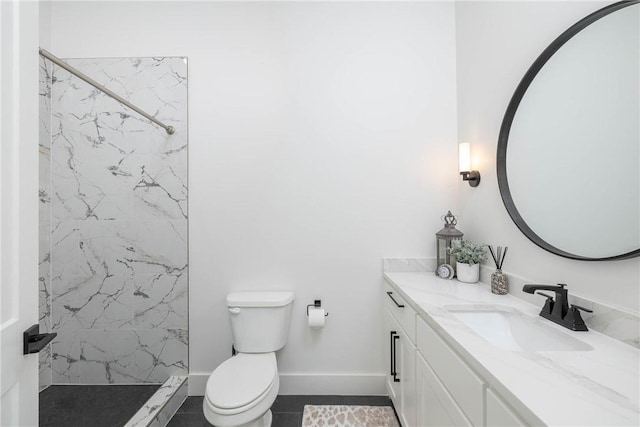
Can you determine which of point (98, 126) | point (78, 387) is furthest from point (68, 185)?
point (78, 387)

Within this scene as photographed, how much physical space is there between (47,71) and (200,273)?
1663 millimetres

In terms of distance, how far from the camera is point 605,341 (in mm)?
830

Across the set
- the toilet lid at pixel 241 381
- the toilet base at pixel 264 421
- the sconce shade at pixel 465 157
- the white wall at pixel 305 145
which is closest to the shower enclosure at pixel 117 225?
the white wall at pixel 305 145

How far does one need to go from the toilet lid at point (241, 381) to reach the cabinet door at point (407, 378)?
0.67 meters

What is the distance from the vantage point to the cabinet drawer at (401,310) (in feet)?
3.99

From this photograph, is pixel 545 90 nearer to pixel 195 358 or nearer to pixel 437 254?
pixel 437 254

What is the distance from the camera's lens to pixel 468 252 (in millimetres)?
1471

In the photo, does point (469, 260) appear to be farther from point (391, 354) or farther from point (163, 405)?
point (163, 405)

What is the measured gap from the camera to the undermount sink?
884 millimetres

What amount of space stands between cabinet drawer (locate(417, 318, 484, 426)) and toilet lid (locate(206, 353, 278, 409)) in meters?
0.79

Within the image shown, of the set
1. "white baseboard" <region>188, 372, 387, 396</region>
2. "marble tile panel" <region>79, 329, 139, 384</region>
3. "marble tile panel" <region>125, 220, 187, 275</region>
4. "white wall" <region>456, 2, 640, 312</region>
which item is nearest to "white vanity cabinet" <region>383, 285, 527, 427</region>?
"white baseboard" <region>188, 372, 387, 396</region>

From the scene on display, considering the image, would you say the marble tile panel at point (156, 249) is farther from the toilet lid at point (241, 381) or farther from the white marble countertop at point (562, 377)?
the white marble countertop at point (562, 377)

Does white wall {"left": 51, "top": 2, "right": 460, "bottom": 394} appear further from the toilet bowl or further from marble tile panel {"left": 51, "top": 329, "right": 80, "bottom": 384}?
marble tile panel {"left": 51, "top": 329, "right": 80, "bottom": 384}

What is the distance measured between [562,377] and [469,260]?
0.89 metres
